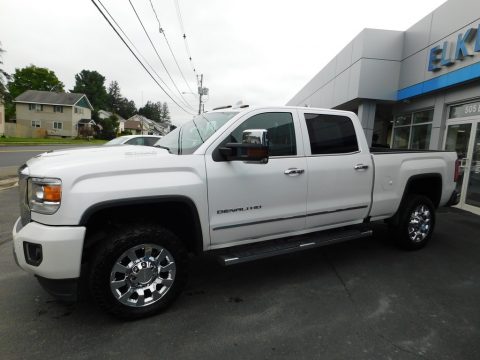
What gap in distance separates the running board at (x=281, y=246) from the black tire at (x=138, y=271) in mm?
489

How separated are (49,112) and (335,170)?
2348 inches

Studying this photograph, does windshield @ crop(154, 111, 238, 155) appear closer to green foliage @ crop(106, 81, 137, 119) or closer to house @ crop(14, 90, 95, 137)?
house @ crop(14, 90, 95, 137)

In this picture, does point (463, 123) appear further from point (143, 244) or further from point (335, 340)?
point (143, 244)

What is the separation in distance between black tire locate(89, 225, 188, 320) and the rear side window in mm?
1950

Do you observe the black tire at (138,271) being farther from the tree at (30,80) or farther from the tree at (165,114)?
the tree at (165,114)

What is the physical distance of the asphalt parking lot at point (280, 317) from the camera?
2.47 metres

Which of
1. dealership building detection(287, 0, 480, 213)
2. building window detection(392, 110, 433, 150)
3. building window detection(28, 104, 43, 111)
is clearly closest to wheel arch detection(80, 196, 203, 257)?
dealership building detection(287, 0, 480, 213)

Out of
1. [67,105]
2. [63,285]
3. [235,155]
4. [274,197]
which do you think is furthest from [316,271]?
[67,105]

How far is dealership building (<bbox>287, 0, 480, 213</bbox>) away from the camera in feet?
26.8

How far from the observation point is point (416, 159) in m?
4.61

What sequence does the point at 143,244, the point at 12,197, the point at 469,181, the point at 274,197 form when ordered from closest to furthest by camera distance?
the point at 143,244 → the point at 274,197 → the point at 12,197 → the point at 469,181

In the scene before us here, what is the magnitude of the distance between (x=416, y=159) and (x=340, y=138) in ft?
4.80

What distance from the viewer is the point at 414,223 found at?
4656mm

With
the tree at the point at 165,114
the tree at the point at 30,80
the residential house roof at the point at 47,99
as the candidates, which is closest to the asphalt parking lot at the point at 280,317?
the residential house roof at the point at 47,99
